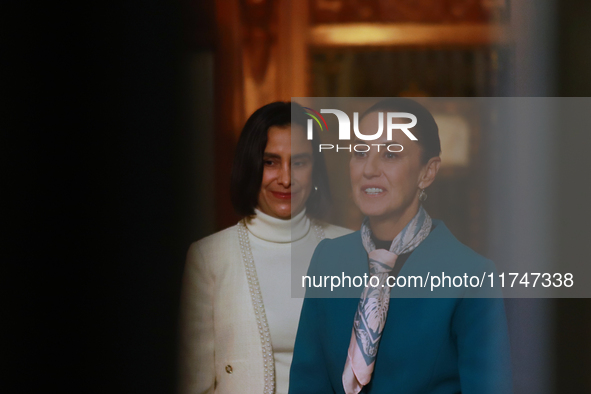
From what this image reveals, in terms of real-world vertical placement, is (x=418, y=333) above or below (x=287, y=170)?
below

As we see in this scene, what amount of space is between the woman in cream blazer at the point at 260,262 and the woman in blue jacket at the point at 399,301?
0.06 m

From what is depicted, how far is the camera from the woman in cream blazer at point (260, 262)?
122 cm

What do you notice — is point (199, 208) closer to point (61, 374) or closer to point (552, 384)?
point (61, 374)

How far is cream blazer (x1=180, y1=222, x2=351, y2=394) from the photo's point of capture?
1.23 meters

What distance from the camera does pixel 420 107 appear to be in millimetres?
1225

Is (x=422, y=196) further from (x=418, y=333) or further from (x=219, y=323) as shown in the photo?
(x=219, y=323)

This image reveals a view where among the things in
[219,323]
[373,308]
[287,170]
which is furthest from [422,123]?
[219,323]

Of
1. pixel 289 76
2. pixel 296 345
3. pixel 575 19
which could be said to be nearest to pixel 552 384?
pixel 296 345

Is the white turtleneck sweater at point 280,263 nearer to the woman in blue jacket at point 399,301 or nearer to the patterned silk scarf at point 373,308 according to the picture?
the woman in blue jacket at point 399,301

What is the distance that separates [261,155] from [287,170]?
0.08m

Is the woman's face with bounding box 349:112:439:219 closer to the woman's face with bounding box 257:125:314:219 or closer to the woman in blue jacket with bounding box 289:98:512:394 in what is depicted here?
the woman in blue jacket with bounding box 289:98:512:394

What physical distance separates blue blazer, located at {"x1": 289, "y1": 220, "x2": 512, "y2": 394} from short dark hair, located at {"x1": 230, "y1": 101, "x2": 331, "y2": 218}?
12 centimetres

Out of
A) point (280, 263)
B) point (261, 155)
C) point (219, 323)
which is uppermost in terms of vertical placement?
point (261, 155)

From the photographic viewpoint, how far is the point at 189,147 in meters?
1.27
